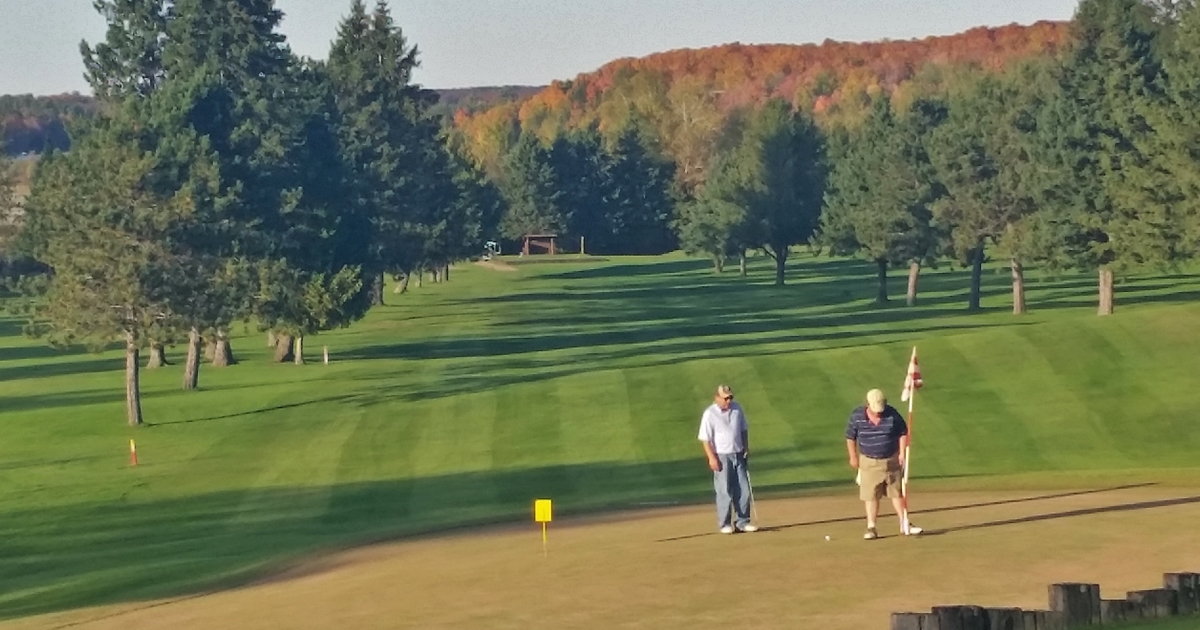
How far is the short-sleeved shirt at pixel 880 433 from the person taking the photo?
21.1m

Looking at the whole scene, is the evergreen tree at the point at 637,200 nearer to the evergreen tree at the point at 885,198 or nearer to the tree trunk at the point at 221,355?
the evergreen tree at the point at 885,198

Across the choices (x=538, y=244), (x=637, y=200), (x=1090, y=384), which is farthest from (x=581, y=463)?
(x=538, y=244)

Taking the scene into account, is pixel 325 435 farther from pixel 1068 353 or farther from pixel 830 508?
pixel 830 508

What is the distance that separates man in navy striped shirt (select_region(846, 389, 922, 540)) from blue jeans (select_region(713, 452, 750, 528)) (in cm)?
173

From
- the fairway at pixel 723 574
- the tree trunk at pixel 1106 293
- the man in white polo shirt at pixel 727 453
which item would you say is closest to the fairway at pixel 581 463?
the fairway at pixel 723 574

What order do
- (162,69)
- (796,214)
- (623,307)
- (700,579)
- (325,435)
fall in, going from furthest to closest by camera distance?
(796,214) < (623,307) < (162,69) < (325,435) < (700,579)

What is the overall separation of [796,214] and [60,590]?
9718 cm

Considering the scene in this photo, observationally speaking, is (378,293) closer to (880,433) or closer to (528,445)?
A: (528,445)

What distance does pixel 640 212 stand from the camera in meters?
188

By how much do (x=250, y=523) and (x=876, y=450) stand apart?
1662cm

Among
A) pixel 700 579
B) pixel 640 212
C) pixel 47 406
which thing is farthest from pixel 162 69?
pixel 640 212

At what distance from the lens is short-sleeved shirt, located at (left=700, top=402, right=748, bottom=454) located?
22531 millimetres

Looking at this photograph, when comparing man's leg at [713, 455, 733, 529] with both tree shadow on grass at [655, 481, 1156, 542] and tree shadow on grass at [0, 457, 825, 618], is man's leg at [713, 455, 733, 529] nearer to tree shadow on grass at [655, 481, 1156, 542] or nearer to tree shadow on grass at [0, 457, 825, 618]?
tree shadow on grass at [655, 481, 1156, 542]

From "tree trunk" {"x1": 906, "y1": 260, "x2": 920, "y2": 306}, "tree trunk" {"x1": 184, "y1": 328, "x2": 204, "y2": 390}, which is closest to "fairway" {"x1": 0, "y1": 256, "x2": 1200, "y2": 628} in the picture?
"tree trunk" {"x1": 184, "y1": 328, "x2": 204, "y2": 390}
